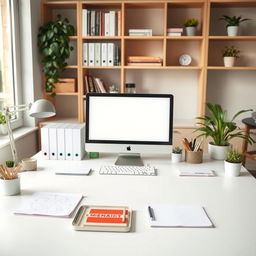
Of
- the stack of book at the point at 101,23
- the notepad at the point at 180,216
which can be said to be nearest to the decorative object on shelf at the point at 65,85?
the stack of book at the point at 101,23

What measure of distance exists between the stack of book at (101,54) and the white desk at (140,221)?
1979 mm

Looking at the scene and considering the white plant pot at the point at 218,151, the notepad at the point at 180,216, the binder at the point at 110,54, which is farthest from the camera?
the binder at the point at 110,54

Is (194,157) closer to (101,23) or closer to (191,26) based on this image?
(191,26)

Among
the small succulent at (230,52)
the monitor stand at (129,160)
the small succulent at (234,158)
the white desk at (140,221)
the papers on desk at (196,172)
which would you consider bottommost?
the white desk at (140,221)

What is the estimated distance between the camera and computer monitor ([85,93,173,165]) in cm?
210

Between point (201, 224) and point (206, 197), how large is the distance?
1.00ft

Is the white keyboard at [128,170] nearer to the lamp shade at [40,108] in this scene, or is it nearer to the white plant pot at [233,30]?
the lamp shade at [40,108]

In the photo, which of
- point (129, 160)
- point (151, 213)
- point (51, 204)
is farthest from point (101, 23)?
point (151, 213)

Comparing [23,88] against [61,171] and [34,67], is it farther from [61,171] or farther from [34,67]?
[61,171]

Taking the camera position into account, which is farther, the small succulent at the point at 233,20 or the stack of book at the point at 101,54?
the stack of book at the point at 101,54

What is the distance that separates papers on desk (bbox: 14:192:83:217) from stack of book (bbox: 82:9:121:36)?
245cm

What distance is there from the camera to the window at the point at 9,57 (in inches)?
123

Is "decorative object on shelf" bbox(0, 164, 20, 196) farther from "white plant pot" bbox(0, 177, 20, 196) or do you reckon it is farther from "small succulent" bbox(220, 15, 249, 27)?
"small succulent" bbox(220, 15, 249, 27)

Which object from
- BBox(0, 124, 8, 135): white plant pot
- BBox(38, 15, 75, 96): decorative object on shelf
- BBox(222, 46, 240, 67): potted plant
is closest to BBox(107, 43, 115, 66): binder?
BBox(38, 15, 75, 96): decorative object on shelf
